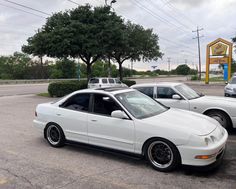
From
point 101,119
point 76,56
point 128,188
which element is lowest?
point 128,188

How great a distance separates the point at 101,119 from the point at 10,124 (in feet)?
16.4

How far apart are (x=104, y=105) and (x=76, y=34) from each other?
17.2 metres

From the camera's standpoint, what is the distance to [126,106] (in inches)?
188

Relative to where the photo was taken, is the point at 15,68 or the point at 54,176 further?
the point at 15,68

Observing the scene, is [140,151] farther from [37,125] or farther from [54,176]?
[37,125]

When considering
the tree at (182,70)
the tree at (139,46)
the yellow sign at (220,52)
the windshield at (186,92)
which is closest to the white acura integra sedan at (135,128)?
the windshield at (186,92)

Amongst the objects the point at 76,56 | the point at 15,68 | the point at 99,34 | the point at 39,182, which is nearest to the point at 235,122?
the point at 39,182

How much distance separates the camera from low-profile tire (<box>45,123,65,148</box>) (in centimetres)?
562

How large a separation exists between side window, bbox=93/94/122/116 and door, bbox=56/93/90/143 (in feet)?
0.76

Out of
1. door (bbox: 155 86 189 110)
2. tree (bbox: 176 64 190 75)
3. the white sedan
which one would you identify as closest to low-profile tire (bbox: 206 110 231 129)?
the white sedan

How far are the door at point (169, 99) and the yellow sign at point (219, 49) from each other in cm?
2938

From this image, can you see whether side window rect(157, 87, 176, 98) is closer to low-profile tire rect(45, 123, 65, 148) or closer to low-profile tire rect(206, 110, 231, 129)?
low-profile tire rect(206, 110, 231, 129)

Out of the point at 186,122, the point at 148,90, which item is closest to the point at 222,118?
the point at 148,90

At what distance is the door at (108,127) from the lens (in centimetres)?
454
